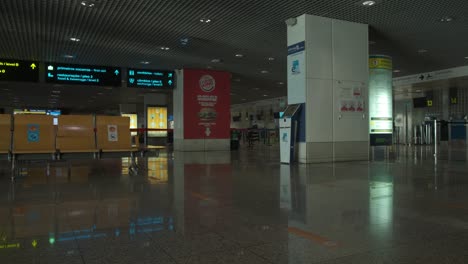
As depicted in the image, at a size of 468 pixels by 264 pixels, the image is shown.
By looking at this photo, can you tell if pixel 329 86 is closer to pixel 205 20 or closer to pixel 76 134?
pixel 205 20

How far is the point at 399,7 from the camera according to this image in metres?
10.2

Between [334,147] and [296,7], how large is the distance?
4.02m

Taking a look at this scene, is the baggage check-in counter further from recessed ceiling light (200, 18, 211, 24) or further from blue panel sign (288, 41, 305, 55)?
recessed ceiling light (200, 18, 211, 24)

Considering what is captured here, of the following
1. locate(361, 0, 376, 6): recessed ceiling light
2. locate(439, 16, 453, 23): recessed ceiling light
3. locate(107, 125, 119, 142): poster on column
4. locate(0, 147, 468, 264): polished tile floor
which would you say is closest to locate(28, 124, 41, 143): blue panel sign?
locate(0, 147, 468, 264): polished tile floor

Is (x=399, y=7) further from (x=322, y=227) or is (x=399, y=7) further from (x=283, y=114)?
(x=322, y=227)

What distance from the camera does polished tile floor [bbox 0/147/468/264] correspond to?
9.02 ft

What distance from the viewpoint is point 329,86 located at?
35.2ft

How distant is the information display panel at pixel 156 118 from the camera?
1078 inches

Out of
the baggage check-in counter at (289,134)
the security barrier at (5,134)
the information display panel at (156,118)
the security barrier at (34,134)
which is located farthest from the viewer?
the information display panel at (156,118)

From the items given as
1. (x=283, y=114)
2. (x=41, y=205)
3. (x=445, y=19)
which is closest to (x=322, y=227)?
(x=41, y=205)

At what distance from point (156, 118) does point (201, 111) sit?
9.44 metres

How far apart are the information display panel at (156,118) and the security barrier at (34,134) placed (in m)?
19.5

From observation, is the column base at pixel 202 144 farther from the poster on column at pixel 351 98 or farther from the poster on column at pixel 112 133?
the poster on column at pixel 112 133

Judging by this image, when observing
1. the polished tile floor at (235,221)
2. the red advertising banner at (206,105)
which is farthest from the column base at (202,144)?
the polished tile floor at (235,221)
